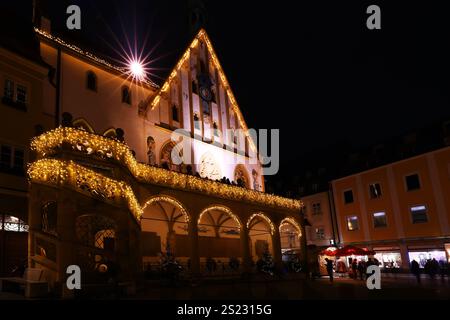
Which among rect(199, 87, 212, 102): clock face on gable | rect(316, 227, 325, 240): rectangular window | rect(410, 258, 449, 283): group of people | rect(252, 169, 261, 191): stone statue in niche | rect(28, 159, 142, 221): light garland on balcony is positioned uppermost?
rect(199, 87, 212, 102): clock face on gable

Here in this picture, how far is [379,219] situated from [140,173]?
2929 centimetres

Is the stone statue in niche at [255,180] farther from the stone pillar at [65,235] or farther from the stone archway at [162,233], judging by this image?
the stone pillar at [65,235]

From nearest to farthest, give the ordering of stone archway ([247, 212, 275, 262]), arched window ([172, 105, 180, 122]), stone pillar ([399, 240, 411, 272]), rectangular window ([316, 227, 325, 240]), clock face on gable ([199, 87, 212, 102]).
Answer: arched window ([172, 105, 180, 122]) → clock face on gable ([199, 87, 212, 102]) → stone archway ([247, 212, 275, 262]) → stone pillar ([399, 240, 411, 272]) → rectangular window ([316, 227, 325, 240])

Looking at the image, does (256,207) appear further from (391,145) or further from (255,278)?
(391,145)

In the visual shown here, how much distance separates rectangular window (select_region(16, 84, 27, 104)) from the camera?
21.4 meters

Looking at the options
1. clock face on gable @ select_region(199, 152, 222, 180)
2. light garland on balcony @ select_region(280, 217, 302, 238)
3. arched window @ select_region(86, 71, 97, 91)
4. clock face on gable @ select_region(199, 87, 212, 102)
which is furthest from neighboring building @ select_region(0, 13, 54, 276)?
light garland on balcony @ select_region(280, 217, 302, 238)

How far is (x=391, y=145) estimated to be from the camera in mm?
43375

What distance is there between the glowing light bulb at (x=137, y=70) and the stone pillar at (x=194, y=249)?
12.1 meters

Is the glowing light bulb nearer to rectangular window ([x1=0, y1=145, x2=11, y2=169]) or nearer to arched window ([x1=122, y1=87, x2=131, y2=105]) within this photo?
arched window ([x1=122, y1=87, x2=131, y2=105])

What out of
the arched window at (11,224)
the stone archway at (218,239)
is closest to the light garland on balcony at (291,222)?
the stone archway at (218,239)

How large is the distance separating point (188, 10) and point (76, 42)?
659 inches

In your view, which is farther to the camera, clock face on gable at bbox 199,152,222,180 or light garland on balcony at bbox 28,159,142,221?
clock face on gable at bbox 199,152,222,180

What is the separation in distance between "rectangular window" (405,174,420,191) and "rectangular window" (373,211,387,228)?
393 centimetres

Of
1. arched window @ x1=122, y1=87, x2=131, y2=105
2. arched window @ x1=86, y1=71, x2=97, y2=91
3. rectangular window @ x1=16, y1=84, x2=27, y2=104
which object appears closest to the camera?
rectangular window @ x1=16, y1=84, x2=27, y2=104
